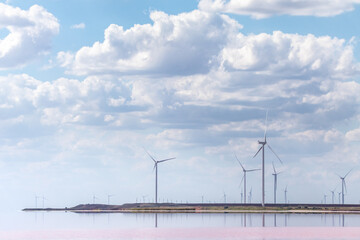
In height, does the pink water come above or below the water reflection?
above

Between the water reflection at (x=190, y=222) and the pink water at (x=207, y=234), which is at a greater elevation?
the pink water at (x=207, y=234)

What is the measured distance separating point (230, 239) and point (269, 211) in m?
112

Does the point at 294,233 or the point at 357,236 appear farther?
the point at 294,233

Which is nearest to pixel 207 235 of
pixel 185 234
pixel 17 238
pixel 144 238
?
pixel 185 234

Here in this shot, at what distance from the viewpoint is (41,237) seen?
320ft

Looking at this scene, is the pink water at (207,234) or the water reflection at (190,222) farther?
the water reflection at (190,222)

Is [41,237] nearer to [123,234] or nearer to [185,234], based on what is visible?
[123,234]

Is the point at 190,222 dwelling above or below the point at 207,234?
below

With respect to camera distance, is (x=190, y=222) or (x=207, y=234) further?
(x=190, y=222)

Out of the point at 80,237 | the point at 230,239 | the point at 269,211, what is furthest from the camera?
the point at 269,211

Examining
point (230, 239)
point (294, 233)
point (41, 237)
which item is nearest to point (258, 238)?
point (230, 239)

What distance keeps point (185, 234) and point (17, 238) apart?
869 inches

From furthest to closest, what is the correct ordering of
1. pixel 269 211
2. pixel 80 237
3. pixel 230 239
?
pixel 269 211, pixel 80 237, pixel 230 239

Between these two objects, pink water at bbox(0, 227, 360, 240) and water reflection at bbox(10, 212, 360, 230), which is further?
water reflection at bbox(10, 212, 360, 230)
